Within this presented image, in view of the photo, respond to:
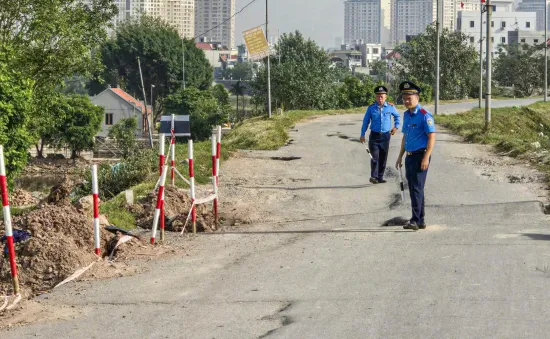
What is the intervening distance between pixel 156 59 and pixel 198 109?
23717 mm

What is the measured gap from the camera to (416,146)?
448 inches

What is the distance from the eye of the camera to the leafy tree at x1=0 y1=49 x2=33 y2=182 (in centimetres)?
2178

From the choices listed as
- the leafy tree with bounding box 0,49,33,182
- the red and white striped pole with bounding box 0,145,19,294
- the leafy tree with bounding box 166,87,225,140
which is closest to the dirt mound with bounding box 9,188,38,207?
the leafy tree with bounding box 0,49,33,182

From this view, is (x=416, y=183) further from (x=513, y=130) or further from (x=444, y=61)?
(x=444, y=61)

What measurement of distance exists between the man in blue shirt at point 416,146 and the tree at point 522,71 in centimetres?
7860

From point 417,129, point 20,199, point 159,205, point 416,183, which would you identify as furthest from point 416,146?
point 20,199

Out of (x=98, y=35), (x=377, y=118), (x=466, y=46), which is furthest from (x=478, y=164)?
(x=466, y=46)

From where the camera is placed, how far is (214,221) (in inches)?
486

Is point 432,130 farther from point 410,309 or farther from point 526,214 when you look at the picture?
point 410,309

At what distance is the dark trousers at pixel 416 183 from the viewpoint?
1111cm

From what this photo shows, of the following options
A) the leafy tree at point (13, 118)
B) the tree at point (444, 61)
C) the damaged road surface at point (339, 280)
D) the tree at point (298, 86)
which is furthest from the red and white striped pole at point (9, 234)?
the tree at point (444, 61)

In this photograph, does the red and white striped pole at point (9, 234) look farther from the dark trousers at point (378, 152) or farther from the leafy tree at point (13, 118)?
the leafy tree at point (13, 118)

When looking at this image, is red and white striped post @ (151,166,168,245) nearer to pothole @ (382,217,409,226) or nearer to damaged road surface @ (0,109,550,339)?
damaged road surface @ (0,109,550,339)

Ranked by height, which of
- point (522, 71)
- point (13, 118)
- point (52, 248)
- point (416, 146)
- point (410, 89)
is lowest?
point (52, 248)
